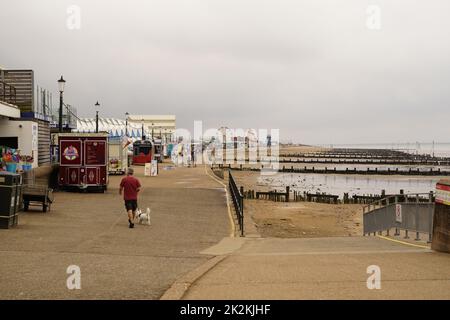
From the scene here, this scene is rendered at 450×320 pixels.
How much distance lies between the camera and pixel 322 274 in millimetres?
8867

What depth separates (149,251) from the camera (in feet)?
39.1

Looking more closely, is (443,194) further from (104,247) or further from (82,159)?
(82,159)

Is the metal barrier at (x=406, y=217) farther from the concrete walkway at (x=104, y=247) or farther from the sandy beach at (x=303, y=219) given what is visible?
the concrete walkway at (x=104, y=247)

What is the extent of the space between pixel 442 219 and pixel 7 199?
10.4 meters

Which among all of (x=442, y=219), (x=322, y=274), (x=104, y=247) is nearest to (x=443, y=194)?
(x=442, y=219)

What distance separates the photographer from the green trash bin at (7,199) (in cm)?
1370

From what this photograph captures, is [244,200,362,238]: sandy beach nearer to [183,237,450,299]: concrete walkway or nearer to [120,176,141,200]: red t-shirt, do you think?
[120,176,141,200]: red t-shirt

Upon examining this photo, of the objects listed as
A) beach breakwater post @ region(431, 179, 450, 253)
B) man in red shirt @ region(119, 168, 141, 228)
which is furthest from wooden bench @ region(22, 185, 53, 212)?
beach breakwater post @ region(431, 179, 450, 253)

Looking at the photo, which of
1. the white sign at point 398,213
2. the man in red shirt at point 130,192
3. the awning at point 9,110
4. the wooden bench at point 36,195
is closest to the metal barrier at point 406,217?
the white sign at point 398,213

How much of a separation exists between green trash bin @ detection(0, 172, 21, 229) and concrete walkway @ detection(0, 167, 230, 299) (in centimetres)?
34
